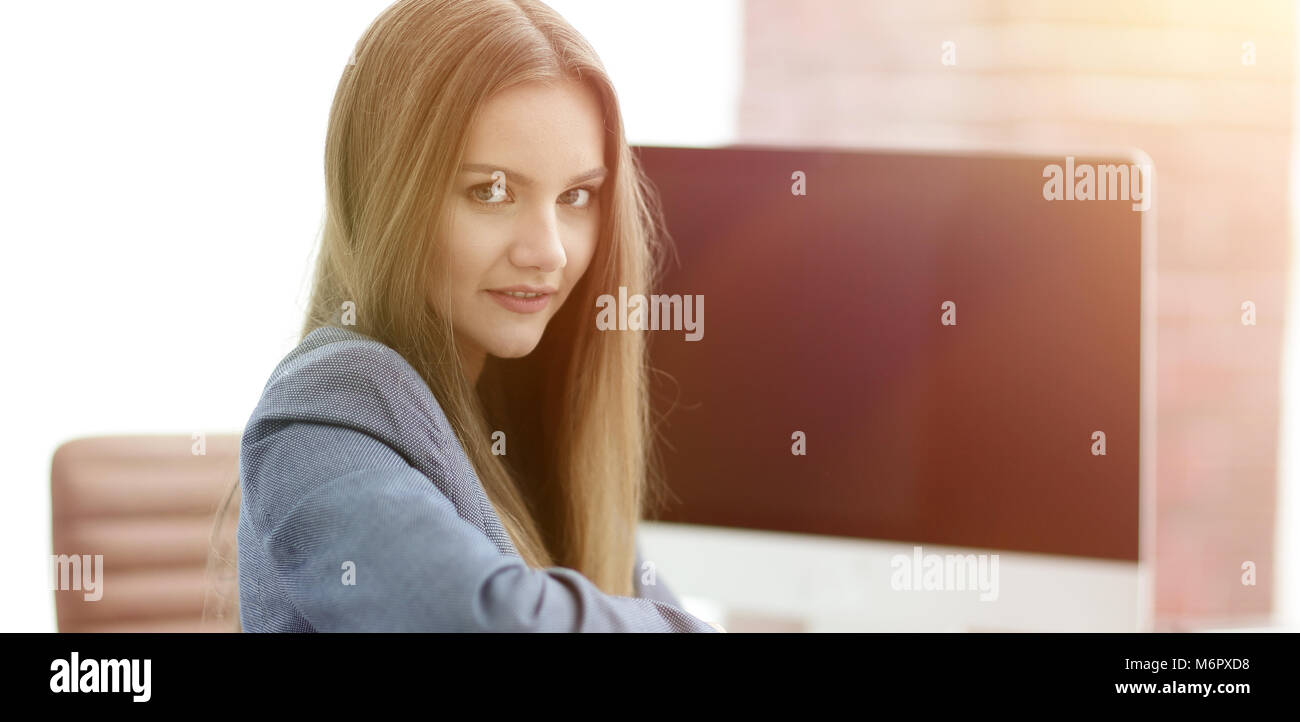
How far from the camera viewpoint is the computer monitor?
0.80 m

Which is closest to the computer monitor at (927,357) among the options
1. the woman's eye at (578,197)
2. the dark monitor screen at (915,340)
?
the dark monitor screen at (915,340)

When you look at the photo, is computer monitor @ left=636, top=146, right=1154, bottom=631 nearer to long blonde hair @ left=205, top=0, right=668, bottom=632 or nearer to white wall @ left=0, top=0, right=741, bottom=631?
long blonde hair @ left=205, top=0, right=668, bottom=632

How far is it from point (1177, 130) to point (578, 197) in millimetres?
834

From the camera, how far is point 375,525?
0.49 meters

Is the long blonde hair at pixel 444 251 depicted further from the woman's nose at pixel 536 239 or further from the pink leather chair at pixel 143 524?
the pink leather chair at pixel 143 524

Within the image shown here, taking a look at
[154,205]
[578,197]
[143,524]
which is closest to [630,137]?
[578,197]

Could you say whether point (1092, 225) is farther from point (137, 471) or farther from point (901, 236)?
point (137, 471)

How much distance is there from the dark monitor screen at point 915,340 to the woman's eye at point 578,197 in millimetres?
100

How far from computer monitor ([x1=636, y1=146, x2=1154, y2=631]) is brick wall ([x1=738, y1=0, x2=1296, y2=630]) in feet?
1.40

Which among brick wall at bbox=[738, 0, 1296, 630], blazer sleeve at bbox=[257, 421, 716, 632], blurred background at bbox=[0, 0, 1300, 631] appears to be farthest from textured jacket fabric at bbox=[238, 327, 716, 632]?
brick wall at bbox=[738, 0, 1296, 630]
